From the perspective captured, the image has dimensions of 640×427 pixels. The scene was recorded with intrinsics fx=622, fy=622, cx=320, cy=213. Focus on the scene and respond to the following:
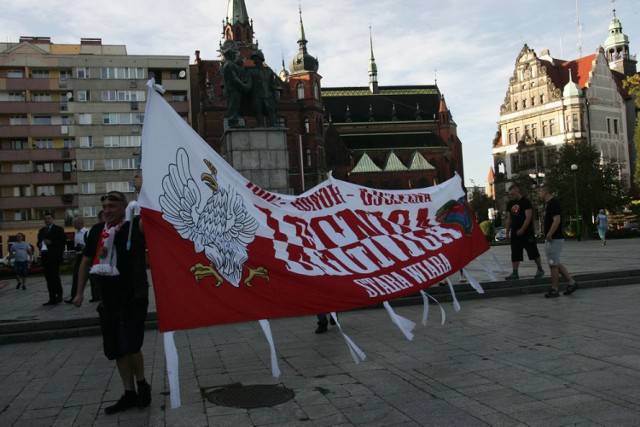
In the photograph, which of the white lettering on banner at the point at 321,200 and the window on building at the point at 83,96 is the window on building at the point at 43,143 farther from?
the white lettering on banner at the point at 321,200

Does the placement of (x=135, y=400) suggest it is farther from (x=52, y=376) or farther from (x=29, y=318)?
(x=29, y=318)

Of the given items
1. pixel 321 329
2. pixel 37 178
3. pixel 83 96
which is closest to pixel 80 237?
pixel 321 329

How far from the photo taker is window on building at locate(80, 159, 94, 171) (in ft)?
230

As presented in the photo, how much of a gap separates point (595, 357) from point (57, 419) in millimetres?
5341

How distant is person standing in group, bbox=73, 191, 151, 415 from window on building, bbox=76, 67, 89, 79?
71.5 metres

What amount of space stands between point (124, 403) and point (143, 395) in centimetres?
17

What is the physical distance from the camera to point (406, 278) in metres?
7.83

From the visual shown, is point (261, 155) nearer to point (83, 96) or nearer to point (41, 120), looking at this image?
point (83, 96)

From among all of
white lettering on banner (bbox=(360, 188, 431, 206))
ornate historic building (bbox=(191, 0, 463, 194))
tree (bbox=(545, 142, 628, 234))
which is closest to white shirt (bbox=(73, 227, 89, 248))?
white lettering on banner (bbox=(360, 188, 431, 206))

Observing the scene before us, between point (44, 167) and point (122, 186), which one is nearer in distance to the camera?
point (44, 167)

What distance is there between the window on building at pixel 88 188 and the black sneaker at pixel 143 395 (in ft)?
226

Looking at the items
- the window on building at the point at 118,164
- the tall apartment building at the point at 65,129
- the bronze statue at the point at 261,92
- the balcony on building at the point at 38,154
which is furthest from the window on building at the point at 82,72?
the bronze statue at the point at 261,92

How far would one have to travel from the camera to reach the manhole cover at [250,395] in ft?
18.3

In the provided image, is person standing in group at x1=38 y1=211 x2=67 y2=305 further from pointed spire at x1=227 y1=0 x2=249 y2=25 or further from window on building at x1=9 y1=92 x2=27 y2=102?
pointed spire at x1=227 y1=0 x2=249 y2=25
